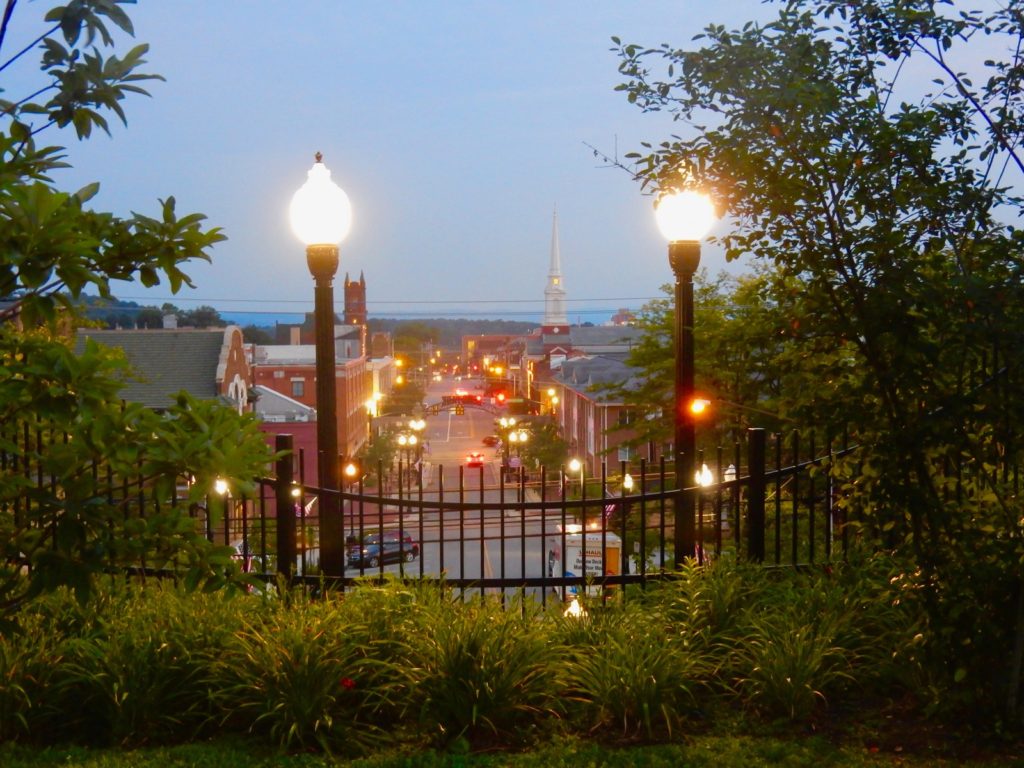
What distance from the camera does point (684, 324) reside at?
6.57 metres

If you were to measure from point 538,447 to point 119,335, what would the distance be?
2264 centimetres

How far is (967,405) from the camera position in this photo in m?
4.73

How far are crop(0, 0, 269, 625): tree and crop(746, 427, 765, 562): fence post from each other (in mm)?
3776

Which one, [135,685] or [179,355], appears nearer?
[135,685]

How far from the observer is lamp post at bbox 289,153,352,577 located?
21.0 ft

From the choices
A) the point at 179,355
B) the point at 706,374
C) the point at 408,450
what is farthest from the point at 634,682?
the point at 179,355

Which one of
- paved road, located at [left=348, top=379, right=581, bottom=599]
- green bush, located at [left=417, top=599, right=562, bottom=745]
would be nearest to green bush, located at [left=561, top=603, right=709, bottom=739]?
green bush, located at [left=417, top=599, right=562, bottom=745]

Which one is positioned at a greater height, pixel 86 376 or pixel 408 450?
pixel 86 376

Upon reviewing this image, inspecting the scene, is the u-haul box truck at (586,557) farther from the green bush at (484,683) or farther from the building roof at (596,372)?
the building roof at (596,372)

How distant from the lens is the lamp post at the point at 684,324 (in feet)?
21.3

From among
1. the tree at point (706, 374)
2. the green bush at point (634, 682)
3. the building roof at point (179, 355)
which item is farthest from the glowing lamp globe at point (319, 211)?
the building roof at point (179, 355)

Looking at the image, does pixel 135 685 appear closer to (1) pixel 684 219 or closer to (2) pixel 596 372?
(1) pixel 684 219

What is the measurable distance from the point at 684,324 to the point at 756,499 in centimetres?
120

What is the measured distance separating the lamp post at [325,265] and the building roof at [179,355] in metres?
24.7
